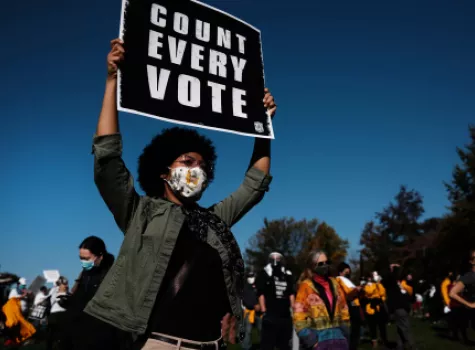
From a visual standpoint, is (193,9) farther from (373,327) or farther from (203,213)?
(373,327)

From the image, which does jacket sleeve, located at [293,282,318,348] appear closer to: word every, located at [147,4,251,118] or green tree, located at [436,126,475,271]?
word every, located at [147,4,251,118]

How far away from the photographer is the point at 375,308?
47.9 feet

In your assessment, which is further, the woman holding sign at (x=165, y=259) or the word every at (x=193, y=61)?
the word every at (x=193, y=61)

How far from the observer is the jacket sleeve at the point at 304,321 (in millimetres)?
5648

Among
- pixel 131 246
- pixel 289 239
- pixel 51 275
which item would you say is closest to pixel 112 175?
pixel 131 246

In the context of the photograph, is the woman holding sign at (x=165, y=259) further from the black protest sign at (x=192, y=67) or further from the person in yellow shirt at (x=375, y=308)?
the person in yellow shirt at (x=375, y=308)

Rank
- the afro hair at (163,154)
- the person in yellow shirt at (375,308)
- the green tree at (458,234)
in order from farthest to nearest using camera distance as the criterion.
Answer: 1. the green tree at (458,234)
2. the person in yellow shirt at (375,308)
3. the afro hair at (163,154)

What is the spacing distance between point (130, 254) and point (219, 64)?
4.98 ft

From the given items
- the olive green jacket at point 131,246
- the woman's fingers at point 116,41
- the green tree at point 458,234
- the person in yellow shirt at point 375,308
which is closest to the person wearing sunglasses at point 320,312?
the olive green jacket at point 131,246

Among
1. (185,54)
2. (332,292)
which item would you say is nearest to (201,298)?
(185,54)

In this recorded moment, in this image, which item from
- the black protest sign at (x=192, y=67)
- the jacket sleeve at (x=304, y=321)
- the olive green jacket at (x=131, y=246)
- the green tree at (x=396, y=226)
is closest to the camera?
the olive green jacket at (x=131, y=246)

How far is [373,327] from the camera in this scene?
14844 millimetres

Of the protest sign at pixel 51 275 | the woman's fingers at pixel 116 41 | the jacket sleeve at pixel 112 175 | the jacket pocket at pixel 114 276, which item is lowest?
the jacket pocket at pixel 114 276

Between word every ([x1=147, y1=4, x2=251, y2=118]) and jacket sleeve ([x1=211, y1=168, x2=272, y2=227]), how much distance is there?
44cm
